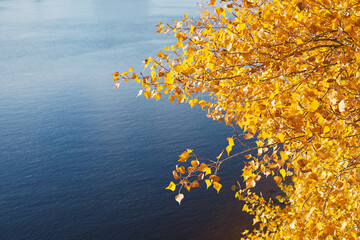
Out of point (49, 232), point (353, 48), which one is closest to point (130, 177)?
point (49, 232)

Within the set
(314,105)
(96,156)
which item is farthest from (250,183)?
(96,156)

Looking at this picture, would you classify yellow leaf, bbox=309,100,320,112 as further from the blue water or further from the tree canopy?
the blue water

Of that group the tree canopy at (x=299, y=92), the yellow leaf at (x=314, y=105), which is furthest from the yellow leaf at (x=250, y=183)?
the yellow leaf at (x=314, y=105)

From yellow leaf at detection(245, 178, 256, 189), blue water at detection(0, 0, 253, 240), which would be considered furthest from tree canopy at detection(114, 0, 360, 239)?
blue water at detection(0, 0, 253, 240)

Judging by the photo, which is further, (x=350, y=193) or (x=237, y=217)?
(x=237, y=217)

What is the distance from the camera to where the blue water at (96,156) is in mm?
25875

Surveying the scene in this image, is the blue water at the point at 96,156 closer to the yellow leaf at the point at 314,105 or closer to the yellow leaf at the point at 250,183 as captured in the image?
the yellow leaf at the point at 250,183

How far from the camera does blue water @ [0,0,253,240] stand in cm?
2588

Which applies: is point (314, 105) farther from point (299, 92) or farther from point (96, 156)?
point (96, 156)

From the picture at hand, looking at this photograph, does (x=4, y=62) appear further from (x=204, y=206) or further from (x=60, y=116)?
(x=204, y=206)

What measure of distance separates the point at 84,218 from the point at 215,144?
14.5 meters

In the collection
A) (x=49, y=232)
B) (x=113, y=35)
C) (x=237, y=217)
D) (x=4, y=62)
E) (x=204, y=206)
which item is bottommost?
(x=237, y=217)

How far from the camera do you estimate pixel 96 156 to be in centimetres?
3416

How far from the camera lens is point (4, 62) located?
205 ft
